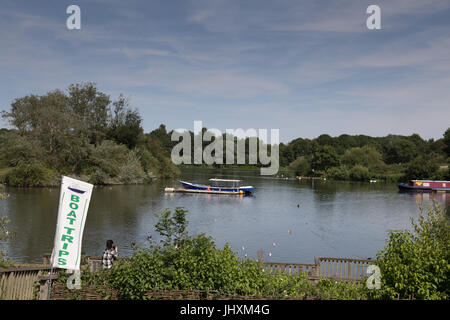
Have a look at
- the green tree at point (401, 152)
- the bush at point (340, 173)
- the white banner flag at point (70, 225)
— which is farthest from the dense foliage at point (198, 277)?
the green tree at point (401, 152)

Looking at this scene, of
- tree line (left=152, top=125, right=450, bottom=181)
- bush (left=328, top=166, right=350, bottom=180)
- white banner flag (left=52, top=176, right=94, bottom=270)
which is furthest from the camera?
bush (left=328, top=166, right=350, bottom=180)

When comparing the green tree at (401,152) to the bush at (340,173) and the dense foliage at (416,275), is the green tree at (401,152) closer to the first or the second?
the bush at (340,173)

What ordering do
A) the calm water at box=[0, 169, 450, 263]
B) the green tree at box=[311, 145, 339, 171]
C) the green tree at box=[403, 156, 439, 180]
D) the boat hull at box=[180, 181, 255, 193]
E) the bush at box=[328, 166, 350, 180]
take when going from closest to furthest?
the calm water at box=[0, 169, 450, 263] → the boat hull at box=[180, 181, 255, 193] → the green tree at box=[403, 156, 439, 180] → the bush at box=[328, 166, 350, 180] → the green tree at box=[311, 145, 339, 171]

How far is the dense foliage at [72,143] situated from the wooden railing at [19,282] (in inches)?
1970

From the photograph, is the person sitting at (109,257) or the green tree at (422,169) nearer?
the person sitting at (109,257)

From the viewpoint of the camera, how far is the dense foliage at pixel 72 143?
2279 inches

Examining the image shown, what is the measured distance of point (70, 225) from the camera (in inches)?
359

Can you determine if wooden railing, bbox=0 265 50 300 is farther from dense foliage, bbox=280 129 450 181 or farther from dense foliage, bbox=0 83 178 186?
dense foliage, bbox=280 129 450 181

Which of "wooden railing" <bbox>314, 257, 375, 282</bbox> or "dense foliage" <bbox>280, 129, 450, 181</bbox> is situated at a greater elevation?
"dense foliage" <bbox>280, 129, 450, 181</bbox>

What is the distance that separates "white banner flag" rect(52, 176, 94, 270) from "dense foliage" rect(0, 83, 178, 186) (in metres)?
52.3

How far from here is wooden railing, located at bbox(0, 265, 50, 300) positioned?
10.4m

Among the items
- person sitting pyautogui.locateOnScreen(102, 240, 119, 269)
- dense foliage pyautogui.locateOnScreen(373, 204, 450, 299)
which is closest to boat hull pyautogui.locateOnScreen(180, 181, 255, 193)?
person sitting pyautogui.locateOnScreen(102, 240, 119, 269)
